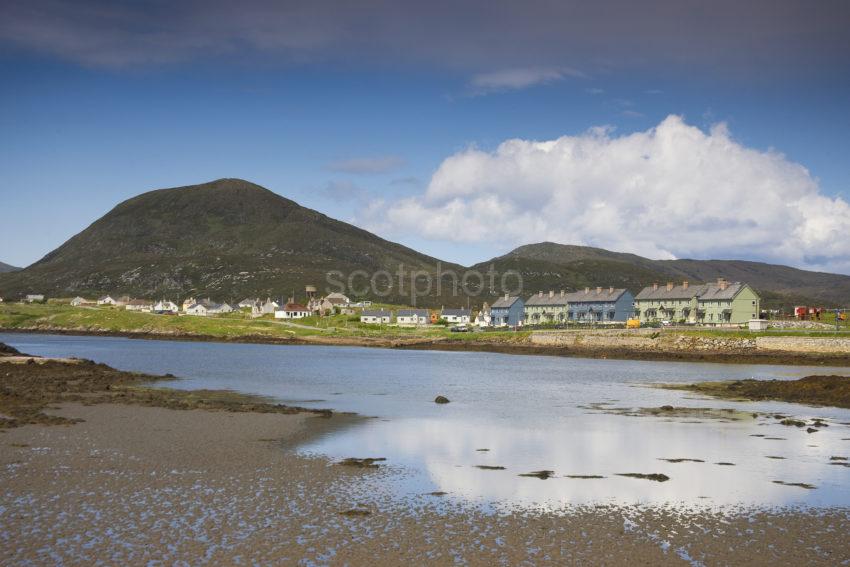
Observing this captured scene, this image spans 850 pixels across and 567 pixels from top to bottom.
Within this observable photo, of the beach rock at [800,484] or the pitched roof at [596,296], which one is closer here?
the beach rock at [800,484]

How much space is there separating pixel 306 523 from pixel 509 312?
6673 inches

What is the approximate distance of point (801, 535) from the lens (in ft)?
57.9

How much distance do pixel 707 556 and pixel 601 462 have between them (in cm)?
1095

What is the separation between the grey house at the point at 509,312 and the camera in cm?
18475

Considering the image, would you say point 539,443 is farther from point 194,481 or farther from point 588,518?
point 194,481

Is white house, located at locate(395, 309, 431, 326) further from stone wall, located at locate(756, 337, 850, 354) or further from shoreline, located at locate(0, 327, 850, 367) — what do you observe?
stone wall, located at locate(756, 337, 850, 354)

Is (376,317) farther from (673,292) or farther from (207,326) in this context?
(673,292)

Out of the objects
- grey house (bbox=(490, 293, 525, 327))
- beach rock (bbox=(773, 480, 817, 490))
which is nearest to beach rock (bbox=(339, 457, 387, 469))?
beach rock (bbox=(773, 480, 817, 490))

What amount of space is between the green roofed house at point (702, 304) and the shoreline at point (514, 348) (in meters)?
37.4

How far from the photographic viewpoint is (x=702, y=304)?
145000mm

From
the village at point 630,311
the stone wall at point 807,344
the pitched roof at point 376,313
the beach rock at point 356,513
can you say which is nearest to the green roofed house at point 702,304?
the village at point 630,311

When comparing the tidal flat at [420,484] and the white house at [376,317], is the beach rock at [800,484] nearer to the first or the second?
the tidal flat at [420,484]

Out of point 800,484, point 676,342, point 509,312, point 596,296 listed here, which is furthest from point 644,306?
point 800,484

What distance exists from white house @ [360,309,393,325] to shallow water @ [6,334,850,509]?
11226 cm
